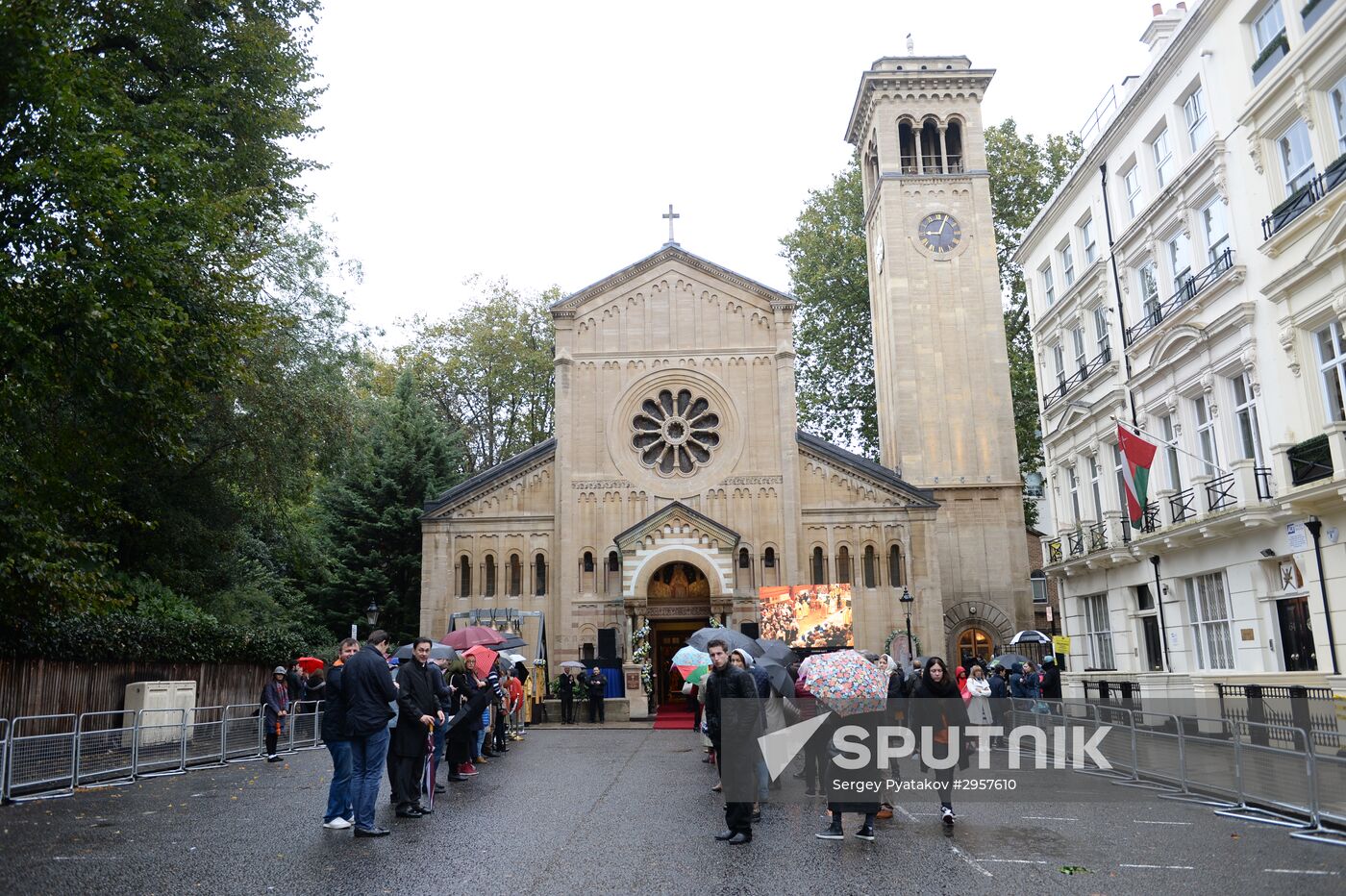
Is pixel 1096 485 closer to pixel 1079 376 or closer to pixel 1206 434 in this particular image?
pixel 1079 376

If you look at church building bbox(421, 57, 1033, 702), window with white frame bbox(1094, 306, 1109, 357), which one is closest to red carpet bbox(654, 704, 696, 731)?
church building bbox(421, 57, 1033, 702)

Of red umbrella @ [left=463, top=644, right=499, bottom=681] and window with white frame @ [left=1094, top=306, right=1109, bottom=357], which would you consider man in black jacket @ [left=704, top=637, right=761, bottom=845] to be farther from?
window with white frame @ [left=1094, top=306, right=1109, bottom=357]

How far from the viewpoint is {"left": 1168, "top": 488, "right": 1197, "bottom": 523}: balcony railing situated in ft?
66.3

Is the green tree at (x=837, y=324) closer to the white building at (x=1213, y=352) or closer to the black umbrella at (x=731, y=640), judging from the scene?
the white building at (x=1213, y=352)

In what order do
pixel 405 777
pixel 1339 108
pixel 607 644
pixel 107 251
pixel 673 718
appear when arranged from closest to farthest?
pixel 405 777 → pixel 107 251 → pixel 1339 108 → pixel 673 718 → pixel 607 644

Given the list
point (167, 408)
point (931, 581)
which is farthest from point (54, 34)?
point (931, 581)

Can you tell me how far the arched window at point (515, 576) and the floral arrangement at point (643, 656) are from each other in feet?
16.7

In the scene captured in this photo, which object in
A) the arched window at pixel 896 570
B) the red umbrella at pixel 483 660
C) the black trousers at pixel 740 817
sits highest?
the arched window at pixel 896 570

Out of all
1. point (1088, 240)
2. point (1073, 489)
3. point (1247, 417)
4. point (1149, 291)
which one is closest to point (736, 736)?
point (1247, 417)

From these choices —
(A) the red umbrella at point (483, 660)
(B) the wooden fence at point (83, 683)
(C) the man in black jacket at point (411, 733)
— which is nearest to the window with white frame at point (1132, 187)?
(A) the red umbrella at point (483, 660)

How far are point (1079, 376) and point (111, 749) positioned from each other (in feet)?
75.2

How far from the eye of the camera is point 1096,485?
26047 millimetres

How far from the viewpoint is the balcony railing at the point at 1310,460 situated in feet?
51.9

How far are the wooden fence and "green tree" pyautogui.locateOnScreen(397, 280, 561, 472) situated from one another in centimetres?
3237
